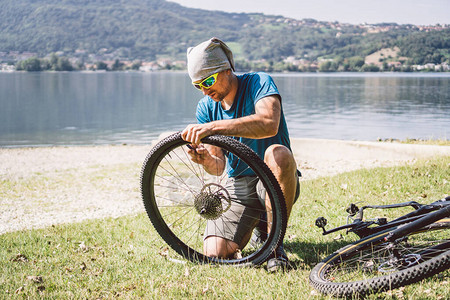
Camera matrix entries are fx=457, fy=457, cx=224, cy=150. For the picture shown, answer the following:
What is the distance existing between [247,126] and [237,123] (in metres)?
0.08

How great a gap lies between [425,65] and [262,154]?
319 feet

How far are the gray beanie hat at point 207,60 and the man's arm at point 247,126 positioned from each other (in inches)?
17.7

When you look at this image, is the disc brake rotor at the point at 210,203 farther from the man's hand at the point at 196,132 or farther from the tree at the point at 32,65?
the tree at the point at 32,65

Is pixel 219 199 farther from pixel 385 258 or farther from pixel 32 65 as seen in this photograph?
pixel 32 65

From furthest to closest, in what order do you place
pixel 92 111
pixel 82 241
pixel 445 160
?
pixel 92 111 → pixel 445 160 → pixel 82 241

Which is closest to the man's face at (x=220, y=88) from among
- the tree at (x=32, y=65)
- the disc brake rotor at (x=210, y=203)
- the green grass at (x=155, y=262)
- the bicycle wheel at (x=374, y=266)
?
the disc brake rotor at (x=210, y=203)

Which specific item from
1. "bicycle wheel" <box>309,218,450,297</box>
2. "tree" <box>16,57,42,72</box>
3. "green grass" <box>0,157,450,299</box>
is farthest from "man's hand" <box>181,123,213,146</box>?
"tree" <box>16,57,42,72</box>

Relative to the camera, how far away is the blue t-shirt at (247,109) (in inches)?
143

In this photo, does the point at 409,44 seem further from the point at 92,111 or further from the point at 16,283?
the point at 16,283

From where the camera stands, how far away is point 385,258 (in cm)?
323

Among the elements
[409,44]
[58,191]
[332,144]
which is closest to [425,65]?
[409,44]

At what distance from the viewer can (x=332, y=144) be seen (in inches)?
510

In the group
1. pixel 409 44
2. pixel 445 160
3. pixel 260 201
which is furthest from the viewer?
pixel 409 44

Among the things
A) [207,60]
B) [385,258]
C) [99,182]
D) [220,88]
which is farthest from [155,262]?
A: [99,182]
